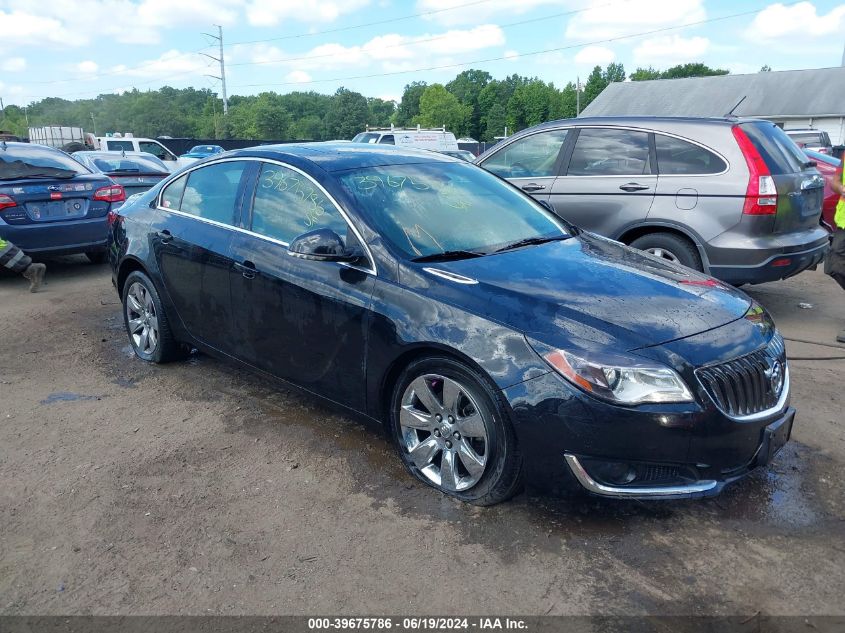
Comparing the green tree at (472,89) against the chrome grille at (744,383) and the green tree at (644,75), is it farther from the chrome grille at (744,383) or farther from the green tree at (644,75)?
the chrome grille at (744,383)

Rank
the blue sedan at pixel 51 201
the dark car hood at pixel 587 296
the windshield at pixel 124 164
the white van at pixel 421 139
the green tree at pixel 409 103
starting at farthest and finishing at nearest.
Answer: the green tree at pixel 409 103
the white van at pixel 421 139
the windshield at pixel 124 164
the blue sedan at pixel 51 201
the dark car hood at pixel 587 296

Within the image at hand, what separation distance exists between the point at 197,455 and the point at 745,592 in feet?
9.14

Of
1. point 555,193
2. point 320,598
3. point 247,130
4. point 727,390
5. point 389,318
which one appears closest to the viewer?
point 320,598

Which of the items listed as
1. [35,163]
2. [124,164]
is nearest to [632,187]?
[35,163]

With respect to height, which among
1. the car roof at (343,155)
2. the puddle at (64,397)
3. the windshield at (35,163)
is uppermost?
the car roof at (343,155)

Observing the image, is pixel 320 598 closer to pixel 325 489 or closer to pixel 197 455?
pixel 325 489

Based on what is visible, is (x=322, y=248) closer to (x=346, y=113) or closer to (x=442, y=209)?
(x=442, y=209)

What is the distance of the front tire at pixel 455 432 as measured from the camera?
313cm

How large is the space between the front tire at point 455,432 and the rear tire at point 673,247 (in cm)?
362

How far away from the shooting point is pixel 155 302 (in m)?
5.12

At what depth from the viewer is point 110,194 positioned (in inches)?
344

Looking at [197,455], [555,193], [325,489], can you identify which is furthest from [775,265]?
[197,455]

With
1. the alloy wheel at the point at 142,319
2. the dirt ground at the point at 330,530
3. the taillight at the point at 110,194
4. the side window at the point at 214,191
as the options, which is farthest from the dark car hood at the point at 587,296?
the taillight at the point at 110,194

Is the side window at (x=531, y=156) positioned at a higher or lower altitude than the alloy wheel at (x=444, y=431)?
higher
